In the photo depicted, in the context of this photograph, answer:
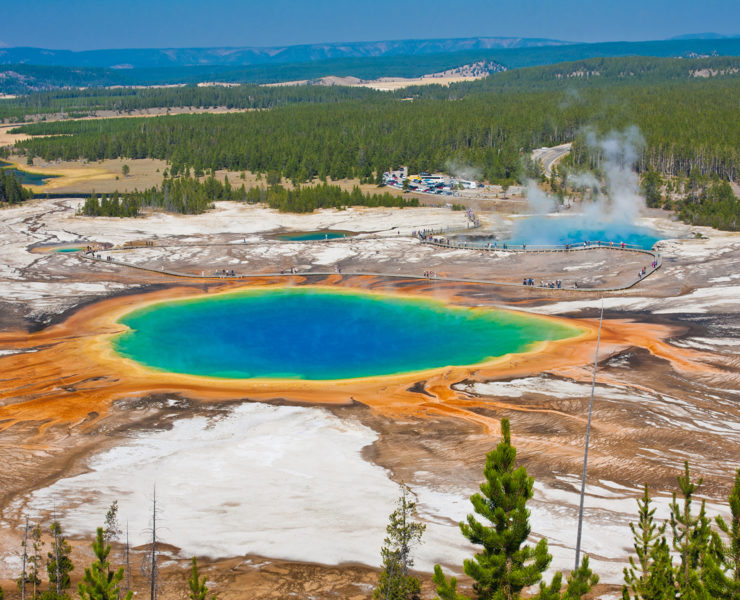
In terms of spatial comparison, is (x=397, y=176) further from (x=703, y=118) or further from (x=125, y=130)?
(x=125, y=130)

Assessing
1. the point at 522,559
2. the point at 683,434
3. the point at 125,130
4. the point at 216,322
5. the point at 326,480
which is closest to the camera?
the point at 522,559

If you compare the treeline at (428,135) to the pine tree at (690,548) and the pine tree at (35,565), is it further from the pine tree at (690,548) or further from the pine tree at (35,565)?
the pine tree at (690,548)

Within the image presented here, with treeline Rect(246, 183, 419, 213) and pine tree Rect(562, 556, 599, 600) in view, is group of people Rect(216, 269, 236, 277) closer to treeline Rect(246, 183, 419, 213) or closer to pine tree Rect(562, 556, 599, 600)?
treeline Rect(246, 183, 419, 213)

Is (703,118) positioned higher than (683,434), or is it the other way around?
(703,118)

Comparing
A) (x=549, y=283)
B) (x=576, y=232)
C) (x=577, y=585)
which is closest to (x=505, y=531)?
(x=577, y=585)

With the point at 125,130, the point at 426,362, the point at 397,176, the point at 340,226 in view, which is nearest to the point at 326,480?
the point at 426,362

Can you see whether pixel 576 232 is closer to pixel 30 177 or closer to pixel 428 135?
pixel 428 135

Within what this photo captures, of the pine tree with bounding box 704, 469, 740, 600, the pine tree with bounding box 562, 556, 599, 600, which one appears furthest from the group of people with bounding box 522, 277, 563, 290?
the pine tree with bounding box 704, 469, 740, 600
